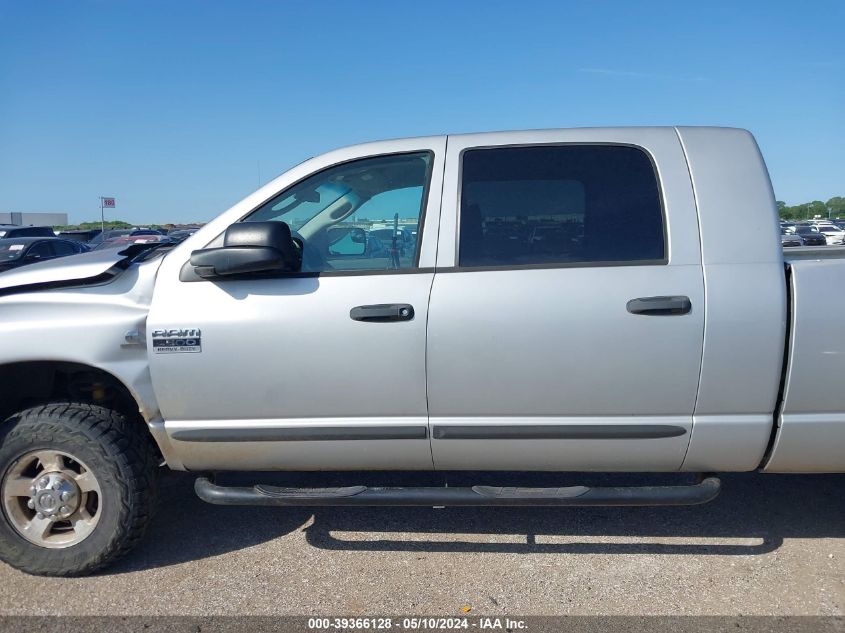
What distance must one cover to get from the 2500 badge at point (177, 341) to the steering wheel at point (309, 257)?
0.55 m

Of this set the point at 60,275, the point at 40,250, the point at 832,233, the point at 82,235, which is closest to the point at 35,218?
the point at 82,235

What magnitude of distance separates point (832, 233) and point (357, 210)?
2754 cm

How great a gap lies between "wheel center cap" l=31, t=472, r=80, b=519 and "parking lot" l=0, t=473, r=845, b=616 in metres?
0.34

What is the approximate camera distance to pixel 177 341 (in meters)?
2.85

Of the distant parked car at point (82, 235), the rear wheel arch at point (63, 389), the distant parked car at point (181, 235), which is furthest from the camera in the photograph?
the distant parked car at point (82, 235)

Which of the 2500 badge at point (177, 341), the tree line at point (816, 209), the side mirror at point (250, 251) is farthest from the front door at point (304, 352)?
the tree line at point (816, 209)

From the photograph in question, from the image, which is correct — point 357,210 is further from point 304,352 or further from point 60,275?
point 60,275

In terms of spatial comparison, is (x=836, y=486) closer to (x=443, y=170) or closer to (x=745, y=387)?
(x=745, y=387)

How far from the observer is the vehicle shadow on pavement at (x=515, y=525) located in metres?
3.29

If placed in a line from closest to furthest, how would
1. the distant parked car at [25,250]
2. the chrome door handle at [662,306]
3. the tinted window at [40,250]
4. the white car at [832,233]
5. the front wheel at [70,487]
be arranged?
the chrome door handle at [662,306] → the front wheel at [70,487] → the distant parked car at [25,250] → the tinted window at [40,250] → the white car at [832,233]

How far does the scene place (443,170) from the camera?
2982 mm

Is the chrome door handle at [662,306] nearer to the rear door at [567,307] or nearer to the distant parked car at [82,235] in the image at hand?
the rear door at [567,307]

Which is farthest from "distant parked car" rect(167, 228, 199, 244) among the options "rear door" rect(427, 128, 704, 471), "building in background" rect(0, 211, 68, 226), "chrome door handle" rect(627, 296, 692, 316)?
"building in background" rect(0, 211, 68, 226)

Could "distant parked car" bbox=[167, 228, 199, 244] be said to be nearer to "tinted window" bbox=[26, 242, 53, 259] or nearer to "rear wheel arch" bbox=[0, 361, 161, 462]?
"rear wheel arch" bbox=[0, 361, 161, 462]
